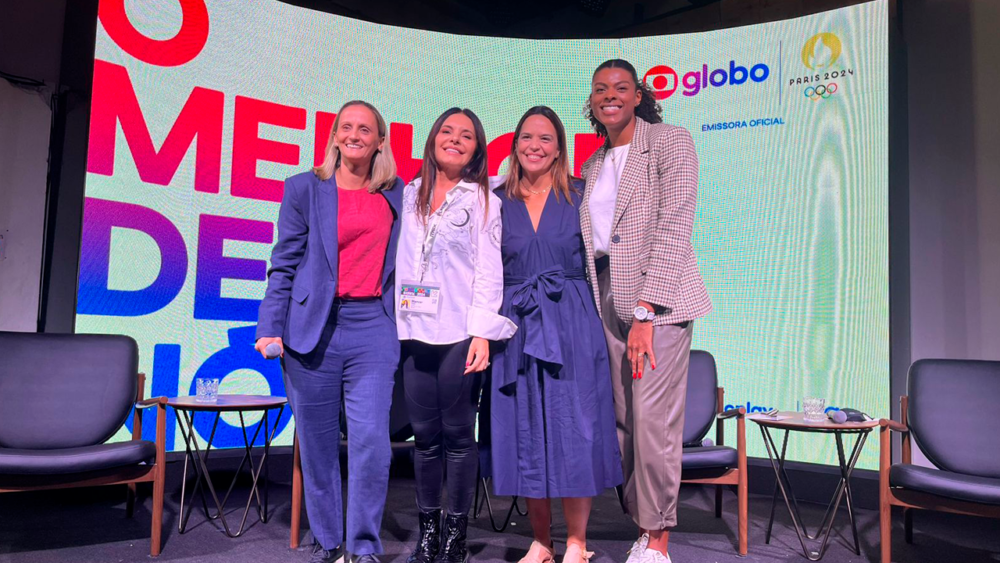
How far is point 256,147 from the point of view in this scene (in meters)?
4.11

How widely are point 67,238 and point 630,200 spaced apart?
310 centimetres

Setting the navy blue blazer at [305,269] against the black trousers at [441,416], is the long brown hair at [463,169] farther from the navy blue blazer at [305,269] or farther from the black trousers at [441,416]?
the black trousers at [441,416]

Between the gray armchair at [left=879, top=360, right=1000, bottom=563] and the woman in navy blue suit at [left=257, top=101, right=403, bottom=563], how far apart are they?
1951mm

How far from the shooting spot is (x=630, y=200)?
7.84ft

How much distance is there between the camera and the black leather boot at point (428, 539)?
2.43 meters

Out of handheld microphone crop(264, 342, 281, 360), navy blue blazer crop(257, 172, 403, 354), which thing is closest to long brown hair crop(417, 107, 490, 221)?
navy blue blazer crop(257, 172, 403, 354)

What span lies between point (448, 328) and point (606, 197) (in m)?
0.74

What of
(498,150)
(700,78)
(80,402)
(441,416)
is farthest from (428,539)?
(700,78)

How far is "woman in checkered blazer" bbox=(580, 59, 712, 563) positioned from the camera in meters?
2.30

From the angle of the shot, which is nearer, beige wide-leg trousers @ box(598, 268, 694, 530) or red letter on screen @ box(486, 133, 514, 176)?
beige wide-leg trousers @ box(598, 268, 694, 530)

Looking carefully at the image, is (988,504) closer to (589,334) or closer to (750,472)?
(589,334)

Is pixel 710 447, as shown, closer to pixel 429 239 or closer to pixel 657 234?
pixel 657 234

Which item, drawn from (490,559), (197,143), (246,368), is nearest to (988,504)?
(490,559)

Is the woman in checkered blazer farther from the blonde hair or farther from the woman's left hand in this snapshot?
the blonde hair
